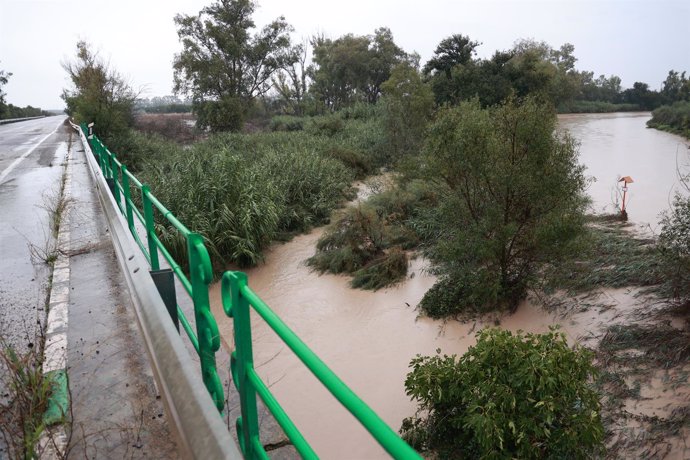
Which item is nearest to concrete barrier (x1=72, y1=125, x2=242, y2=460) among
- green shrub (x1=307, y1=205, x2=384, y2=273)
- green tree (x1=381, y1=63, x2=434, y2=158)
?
green shrub (x1=307, y1=205, x2=384, y2=273)

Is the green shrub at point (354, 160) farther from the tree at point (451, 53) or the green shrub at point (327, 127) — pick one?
the tree at point (451, 53)

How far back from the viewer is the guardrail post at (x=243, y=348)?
157cm

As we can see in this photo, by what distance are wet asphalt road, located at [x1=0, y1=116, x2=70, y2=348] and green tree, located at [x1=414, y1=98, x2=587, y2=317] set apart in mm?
5679

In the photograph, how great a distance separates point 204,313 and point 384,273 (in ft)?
25.5

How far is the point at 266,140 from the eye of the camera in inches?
890

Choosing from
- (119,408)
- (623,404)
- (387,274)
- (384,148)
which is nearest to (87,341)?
(119,408)

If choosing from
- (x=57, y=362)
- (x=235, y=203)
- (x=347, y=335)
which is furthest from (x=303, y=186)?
(x=57, y=362)

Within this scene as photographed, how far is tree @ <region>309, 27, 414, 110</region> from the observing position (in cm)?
4472

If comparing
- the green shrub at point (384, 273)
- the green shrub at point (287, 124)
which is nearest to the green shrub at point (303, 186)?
the green shrub at point (384, 273)

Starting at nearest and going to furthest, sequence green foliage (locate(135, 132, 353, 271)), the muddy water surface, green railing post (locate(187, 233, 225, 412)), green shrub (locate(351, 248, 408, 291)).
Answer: green railing post (locate(187, 233, 225, 412)) → green shrub (locate(351, 248, 408, 291)) → green foliage (locate(135, 132, 353, 271)) → the muddy water surface

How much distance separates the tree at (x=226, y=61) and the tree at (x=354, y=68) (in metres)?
10.1

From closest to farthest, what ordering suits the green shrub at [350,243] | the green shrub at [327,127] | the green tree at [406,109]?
the green shrub at [350,243] → the green tree at [406,109] → the green shrub at [327,127]

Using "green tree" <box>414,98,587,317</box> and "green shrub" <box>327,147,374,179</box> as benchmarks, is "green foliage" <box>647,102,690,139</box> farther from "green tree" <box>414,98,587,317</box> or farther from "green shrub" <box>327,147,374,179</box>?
"green tree" <box>414,98,587,317</box>

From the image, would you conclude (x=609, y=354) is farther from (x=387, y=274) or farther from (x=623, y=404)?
(x=387, y=274)
